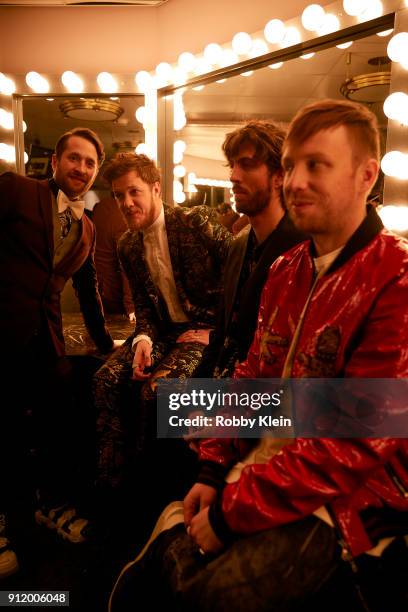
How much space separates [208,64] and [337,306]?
2.11 meters

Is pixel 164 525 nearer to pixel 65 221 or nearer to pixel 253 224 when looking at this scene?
pixel 253 224

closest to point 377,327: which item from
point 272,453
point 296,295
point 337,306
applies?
point 337,306

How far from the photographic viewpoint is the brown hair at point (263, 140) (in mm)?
1384

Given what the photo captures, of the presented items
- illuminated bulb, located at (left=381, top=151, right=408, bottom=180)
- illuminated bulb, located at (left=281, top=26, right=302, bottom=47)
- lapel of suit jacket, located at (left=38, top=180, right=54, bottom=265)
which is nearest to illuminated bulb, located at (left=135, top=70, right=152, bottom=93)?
illuminated bulb, located at (left=281, top=26, right=302, bottom=47)

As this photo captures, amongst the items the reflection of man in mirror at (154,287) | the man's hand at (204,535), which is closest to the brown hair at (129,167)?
the reflection of man in mirror at (154,287)

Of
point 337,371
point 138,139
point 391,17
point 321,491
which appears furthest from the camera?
point 138,139

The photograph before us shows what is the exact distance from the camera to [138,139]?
3.10 metres

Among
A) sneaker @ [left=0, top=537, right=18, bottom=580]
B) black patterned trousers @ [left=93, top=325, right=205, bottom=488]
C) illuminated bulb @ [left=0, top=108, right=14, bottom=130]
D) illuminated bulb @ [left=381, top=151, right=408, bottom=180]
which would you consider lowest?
sneaker @ [left=0, top=537, right=18, bottom=580]

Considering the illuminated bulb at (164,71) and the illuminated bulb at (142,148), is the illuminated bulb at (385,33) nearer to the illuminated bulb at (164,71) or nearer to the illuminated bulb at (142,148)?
the illuminated bulb at (164,71)

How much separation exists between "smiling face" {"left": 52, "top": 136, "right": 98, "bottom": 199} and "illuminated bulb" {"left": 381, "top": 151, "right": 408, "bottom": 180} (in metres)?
1.21

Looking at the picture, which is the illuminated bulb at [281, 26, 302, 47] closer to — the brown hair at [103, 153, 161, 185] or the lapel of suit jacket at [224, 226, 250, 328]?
the brown hair at [103, 153, 161, 185]

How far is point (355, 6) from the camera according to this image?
1812 millimetres

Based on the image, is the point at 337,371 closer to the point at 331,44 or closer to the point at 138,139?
the point at 331,44

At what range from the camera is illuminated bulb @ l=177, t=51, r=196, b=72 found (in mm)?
2582
